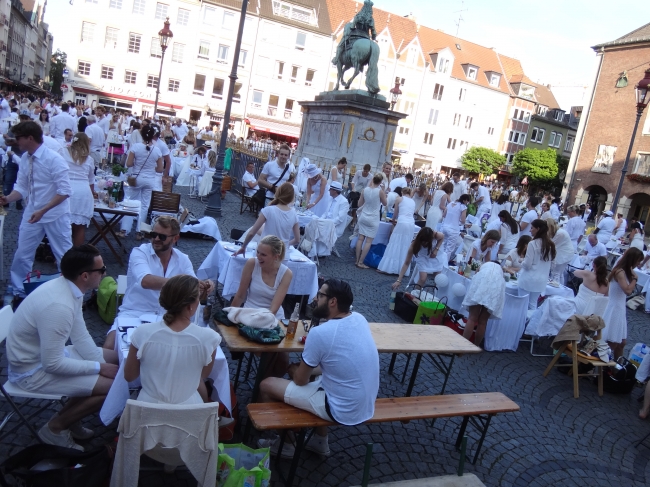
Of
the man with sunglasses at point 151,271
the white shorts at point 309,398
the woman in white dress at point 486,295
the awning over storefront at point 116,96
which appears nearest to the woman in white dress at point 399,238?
the woman in white dress at point 486,295

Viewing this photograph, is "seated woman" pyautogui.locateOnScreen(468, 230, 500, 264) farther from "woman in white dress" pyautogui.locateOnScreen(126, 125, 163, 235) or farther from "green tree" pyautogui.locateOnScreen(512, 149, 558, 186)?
"green tree" pyautogui.locateOnScreen(512, 149, 558, 186)

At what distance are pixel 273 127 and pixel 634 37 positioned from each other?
1097 inches

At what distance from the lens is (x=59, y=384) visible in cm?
352

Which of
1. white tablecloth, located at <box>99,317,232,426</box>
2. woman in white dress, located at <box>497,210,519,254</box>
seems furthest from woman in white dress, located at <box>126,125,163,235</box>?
woman in white dress, located at <box>497,210,519,254</box>

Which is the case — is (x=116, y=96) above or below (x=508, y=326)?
above

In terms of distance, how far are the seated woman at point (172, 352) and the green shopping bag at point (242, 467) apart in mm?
487

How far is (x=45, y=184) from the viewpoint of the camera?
19.0ft

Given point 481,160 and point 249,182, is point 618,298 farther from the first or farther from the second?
point 481,160

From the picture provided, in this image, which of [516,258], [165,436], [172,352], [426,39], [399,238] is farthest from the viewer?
[426,39]

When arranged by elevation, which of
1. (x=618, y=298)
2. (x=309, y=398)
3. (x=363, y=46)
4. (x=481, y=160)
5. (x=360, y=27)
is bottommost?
(x=309, y=398)

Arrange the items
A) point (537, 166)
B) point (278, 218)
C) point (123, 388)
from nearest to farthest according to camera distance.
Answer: point (123, 388), point (278, 218), point (537, 166)

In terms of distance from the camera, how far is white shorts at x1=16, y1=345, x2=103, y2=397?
137 inches

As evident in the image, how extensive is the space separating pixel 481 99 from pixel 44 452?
186ft

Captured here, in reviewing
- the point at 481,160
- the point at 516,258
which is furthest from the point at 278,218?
the point at 481,160
